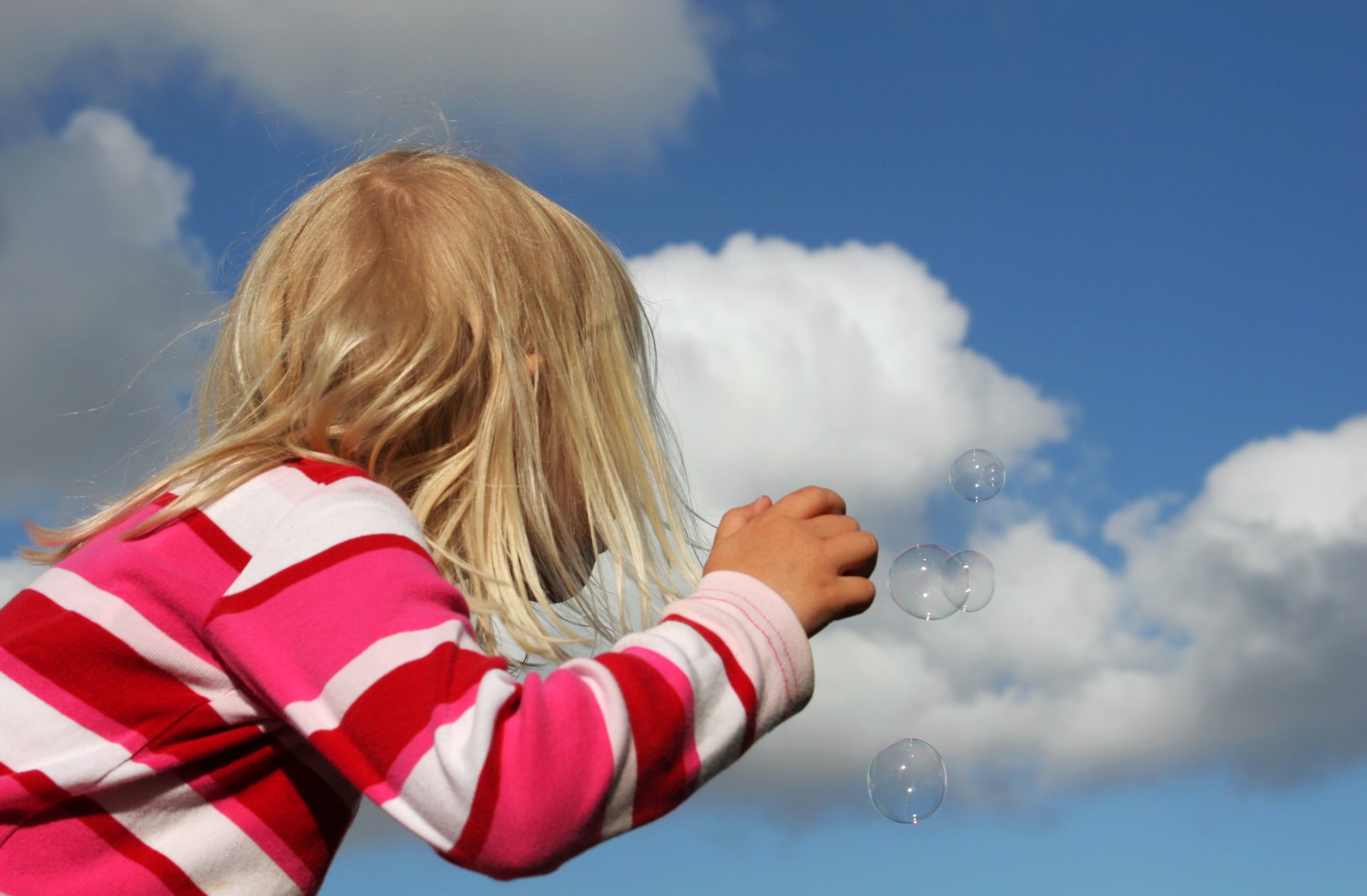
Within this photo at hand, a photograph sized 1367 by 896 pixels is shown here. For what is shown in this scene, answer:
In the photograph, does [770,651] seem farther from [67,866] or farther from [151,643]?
[67,866]

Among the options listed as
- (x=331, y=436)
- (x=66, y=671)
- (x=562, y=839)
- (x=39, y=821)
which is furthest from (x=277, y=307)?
(x=562, y=839)

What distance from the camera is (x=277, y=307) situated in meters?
3.32

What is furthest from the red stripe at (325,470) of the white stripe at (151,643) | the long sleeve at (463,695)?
the white stripe at (151,643)

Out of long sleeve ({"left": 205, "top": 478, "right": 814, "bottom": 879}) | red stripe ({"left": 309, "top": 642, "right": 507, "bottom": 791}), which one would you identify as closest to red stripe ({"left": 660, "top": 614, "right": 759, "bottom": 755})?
long sleeve ({"left": 205, "top": 478, "right": 814, "bottom": 879})

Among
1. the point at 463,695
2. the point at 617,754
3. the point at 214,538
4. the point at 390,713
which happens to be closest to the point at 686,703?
the point at 617,754

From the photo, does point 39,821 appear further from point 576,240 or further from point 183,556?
point 576,240

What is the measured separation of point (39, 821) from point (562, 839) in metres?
1.13

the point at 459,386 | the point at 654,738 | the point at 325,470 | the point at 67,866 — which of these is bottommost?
the point at 67,866

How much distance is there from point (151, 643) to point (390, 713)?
2.16ft

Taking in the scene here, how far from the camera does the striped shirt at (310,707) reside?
6.77 ft

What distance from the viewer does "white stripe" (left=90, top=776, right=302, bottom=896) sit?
2.47 meters

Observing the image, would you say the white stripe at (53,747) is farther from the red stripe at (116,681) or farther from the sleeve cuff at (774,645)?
the sleeve cuff at (774,645)

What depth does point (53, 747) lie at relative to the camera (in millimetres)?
2434

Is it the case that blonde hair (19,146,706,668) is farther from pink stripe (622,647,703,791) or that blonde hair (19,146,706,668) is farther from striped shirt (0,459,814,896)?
pink stripe (622,647,703,791)
